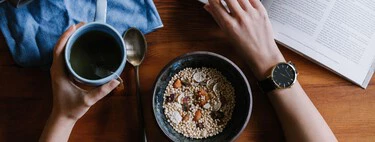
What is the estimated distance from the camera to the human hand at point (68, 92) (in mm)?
623

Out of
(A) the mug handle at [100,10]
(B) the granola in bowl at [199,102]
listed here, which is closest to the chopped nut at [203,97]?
(B) the granola in bowl at [199,102]

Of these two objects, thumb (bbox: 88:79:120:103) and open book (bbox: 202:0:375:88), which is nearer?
thumb (bbox: 88:79:120:103)

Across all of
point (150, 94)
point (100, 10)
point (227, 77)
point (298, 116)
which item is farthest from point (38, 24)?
point (298, 116)

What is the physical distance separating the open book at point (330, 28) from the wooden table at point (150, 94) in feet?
0.08

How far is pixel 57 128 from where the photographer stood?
0.67 meters

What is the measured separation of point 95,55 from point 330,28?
1.37 ft

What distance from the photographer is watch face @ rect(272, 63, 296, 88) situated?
73 cm

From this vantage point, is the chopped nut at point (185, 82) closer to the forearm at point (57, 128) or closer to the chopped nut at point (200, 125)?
the chopped nut at point (200, 125)

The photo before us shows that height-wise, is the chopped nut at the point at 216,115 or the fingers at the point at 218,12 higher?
the fingers at the point at 218,12

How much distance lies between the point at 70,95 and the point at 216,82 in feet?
0.79

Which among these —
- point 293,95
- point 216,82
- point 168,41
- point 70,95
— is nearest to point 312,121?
point 293,95

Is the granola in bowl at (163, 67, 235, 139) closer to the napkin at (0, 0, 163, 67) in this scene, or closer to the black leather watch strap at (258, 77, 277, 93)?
the black leather watch strap at (258, 77, 277, 93)

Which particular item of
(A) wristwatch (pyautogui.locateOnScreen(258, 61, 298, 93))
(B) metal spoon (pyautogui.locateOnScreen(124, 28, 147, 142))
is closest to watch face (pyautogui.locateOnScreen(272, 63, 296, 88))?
(A) wristwatch (pyautogui.locateOnScreen(258, 61, 298, 93))

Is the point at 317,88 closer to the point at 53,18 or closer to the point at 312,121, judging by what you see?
the point at 312,121
